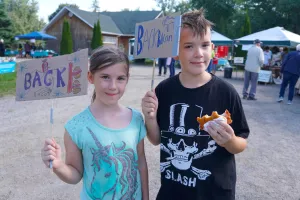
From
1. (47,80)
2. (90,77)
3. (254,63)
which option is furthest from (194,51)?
(254,63)

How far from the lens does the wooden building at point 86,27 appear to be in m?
32.1

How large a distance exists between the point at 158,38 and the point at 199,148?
0.76 metres

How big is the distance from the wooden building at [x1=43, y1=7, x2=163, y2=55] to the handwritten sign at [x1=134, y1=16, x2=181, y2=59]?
29.7 meters

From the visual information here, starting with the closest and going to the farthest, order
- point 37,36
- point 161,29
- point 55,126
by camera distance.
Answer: point 161,29, point 55,126, point 37,36

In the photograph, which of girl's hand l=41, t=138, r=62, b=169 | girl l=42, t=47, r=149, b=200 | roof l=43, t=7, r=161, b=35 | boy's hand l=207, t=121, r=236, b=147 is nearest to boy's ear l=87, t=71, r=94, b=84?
girl l=42, t=47, r=149, b=200

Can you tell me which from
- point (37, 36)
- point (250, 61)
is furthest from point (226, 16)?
point (250, 61)

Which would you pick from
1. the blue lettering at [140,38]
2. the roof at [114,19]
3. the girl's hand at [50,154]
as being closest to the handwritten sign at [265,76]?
the blue lettering at [140,38]

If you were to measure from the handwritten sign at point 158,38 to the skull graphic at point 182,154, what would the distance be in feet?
1.85

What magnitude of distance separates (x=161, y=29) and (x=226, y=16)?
135ft

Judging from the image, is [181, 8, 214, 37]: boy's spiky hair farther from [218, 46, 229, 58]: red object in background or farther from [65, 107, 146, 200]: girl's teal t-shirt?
[218, 46, 229, 58]: red object in background

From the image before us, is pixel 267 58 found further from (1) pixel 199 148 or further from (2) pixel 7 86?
(1) pixel 199 148

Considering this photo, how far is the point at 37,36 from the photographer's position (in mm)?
26500

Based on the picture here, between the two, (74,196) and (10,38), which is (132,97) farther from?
(10,38)

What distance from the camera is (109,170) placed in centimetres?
160
